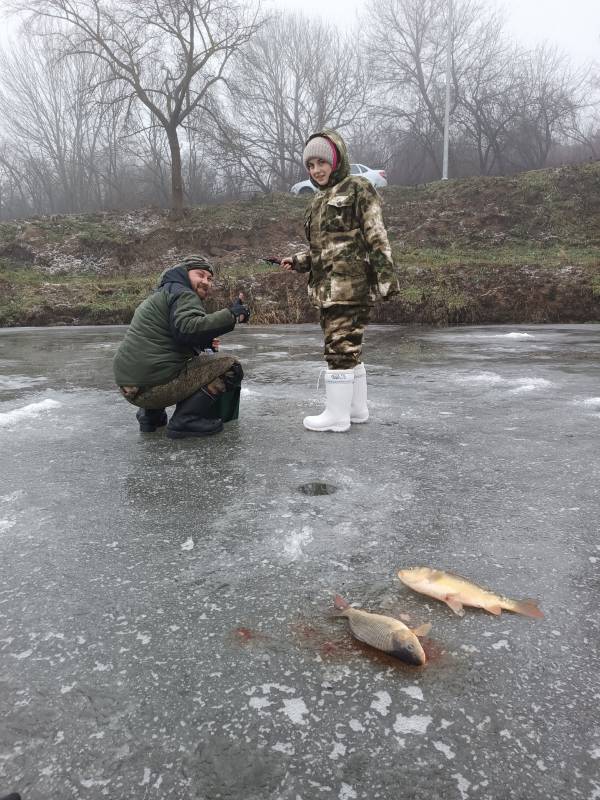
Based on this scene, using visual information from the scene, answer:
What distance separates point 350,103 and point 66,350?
28.9 m

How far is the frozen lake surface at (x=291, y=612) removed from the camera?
1.33m

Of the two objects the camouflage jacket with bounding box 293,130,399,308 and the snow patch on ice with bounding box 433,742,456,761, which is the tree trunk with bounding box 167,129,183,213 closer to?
the camouflage jacket with bounding box 293,130,399,308

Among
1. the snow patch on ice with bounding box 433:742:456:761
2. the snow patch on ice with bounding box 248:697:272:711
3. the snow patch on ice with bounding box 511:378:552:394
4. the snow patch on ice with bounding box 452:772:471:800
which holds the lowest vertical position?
the snow patch on ice with bounding box 452:772:471:800

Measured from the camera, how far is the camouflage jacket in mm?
3742

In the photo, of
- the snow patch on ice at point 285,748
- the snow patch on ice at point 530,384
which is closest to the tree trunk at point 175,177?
the snow patch on ice at point 530,384

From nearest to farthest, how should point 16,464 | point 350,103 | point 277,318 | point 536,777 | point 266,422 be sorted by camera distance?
point 536,777
point 16,464
point 266,422
point 277,318
point 350,103

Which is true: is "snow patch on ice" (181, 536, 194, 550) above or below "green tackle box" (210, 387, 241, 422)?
below

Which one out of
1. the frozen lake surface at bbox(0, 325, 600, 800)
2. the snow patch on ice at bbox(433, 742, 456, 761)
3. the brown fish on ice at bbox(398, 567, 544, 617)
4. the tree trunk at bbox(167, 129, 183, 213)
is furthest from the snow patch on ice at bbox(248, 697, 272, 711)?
the tree trunk at bbox(167, 129, 183, 213)

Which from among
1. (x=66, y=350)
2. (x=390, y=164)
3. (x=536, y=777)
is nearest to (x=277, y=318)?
(x=66, y=350)

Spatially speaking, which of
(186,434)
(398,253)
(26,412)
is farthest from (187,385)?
(398,253)

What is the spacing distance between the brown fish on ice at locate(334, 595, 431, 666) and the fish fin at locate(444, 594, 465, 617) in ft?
0.52

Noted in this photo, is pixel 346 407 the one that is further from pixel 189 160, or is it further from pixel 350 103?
pixel 189 160

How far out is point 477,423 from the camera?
13.5 feet

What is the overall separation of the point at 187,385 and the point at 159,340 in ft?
1.16
